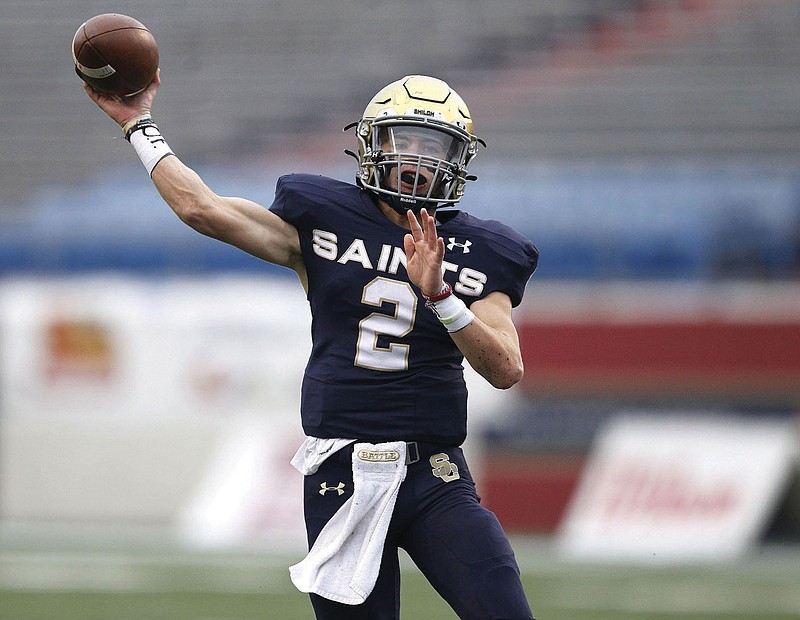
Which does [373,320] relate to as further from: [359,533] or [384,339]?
[359,533]

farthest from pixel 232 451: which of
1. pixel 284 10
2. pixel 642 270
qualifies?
pixel 284 10

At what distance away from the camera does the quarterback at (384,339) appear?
3.00 m

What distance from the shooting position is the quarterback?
3.00 m

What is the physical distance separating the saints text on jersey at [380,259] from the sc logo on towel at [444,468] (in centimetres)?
38

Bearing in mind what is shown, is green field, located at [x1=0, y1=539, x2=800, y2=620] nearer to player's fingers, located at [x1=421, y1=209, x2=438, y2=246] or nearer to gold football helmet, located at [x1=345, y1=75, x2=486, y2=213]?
gold football helmet, located at [x1=345, y1=75, x2=486, y2=213]

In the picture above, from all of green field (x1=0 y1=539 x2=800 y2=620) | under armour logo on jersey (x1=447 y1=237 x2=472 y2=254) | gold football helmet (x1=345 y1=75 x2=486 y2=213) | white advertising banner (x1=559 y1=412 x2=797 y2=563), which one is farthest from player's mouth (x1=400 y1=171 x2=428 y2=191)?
white advertising banner (x1=559 y1=412 x2=797 y2=563)

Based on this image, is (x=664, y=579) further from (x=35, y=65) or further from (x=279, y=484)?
(x=35, y=65)

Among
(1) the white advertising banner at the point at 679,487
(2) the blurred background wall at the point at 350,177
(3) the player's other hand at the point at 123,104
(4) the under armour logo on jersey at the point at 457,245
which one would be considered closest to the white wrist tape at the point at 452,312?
(4) the under armour logo on jersey at the point at 457,245

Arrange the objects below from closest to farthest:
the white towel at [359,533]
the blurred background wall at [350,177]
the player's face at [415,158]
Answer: the white towel at [359,533] → the player's face at [415,158] → the blurred background wall at [350,177]

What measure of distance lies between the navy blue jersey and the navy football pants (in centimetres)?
8

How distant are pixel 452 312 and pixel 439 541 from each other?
52 cm

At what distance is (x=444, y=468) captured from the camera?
3084 millimetres

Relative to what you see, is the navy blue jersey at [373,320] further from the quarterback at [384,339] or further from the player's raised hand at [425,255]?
the player's raised hand at [425,255]

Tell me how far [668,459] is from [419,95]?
538cm
